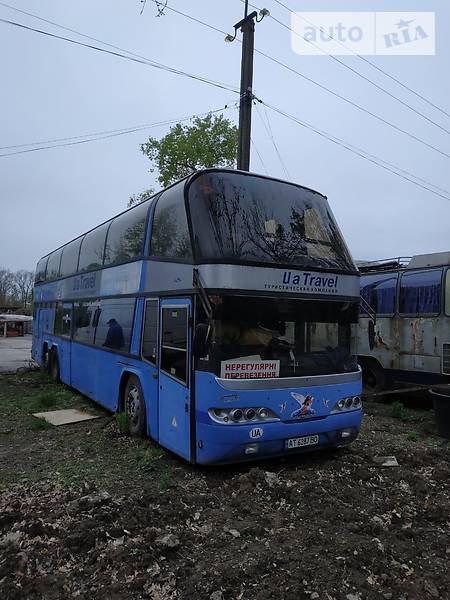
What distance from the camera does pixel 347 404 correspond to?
5.96 m

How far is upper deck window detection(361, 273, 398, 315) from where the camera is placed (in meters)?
10.4

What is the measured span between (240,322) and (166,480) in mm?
1856

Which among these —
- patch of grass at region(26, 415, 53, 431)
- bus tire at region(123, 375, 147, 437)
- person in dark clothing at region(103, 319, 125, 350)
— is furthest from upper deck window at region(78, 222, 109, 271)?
patch of grass at region(26, 415, 53, 431)

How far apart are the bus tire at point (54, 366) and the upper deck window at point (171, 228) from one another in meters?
7.00

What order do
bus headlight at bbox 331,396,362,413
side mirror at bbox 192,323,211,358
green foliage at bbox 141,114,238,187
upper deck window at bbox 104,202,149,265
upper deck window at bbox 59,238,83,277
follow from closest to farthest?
1. side mirror at bbox 192,323,211,358
2. bus headlight at bbox 331,396,362,413
3. upper deck window at bbox 104,202,149,265
4. upper deck window at bbox 59,238,83,277
5. green foliage at bbox 141,114,238,187

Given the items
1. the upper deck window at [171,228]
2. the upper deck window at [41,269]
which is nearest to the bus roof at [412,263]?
the upper deck window at [171,228]

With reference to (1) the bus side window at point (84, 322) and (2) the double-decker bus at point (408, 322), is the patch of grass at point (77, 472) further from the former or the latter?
(2) the double-decker bus at point (408, 322)

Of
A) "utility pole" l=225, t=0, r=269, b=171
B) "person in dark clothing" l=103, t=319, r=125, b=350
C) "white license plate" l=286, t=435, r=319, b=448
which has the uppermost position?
"utility pole" l=225, t=0, r=269, b=171

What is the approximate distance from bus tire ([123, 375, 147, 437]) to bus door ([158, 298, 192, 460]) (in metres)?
0.66

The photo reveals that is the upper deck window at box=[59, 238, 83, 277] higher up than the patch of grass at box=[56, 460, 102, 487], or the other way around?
the upper deck window at box=[59, 238, 83, 277]

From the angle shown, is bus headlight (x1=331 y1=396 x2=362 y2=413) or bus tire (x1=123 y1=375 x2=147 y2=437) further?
bus tire (x1=123 y1=375 x2=147 y2=437)

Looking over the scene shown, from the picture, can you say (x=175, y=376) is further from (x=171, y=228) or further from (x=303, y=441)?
(x=171, y=228)

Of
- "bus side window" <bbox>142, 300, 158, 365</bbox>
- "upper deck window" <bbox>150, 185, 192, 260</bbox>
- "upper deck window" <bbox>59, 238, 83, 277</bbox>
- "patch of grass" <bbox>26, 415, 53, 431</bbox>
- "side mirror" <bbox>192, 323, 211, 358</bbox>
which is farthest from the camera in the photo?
"upper deck window" <bbox>59, 238, 83, 277</bbox>

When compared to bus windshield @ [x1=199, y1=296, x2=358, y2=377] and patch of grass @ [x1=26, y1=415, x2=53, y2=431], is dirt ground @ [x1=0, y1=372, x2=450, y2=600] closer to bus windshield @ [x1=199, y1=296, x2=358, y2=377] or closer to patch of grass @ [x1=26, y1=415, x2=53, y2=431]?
patch of grass @ [x1=26, y1=415, x2=53, y2=431]
